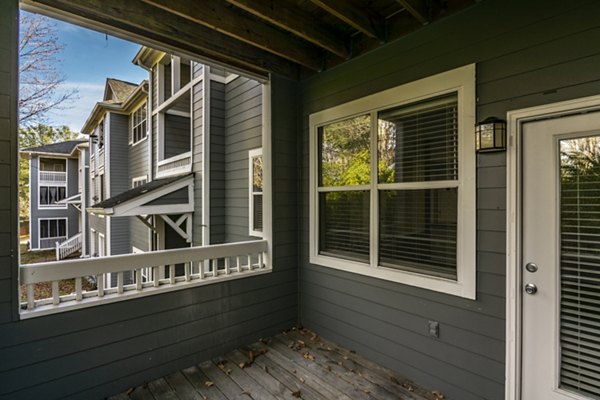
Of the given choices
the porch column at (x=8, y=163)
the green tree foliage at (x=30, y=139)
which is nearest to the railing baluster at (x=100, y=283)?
the porch column at (x=8, y=163)

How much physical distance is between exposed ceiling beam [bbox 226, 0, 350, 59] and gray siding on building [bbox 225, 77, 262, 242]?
169 centimetres

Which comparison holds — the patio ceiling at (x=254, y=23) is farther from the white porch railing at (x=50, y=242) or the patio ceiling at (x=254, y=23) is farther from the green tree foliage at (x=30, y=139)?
the white porch railing at (x=50, y=242)

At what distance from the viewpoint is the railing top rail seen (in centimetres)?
203

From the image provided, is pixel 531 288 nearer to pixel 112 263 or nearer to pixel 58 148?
pixel 112 263

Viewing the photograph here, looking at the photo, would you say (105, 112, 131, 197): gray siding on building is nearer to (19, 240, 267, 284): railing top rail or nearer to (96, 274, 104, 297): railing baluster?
(19, 240, 267, 284): railing top rail

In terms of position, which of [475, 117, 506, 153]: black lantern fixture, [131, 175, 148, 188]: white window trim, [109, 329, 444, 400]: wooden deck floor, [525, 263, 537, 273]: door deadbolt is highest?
[131, 175, 148, 188]: white window trim

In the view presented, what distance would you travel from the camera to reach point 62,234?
607 inches

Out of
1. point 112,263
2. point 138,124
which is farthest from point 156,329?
point 138,124

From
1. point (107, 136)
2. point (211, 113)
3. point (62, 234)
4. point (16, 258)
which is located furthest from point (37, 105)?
point (62, 234)

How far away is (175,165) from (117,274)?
12.5 ft

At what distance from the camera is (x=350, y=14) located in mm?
2393

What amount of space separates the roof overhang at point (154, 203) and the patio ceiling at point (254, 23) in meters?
2.64

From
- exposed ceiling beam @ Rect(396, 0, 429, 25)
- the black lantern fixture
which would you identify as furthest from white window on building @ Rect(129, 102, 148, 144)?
the black lantern fixture

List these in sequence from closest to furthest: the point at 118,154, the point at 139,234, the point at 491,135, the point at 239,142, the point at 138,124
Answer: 1. the point at 491,135
2. the point at 239,142
3. the point at 139,234
4. the point at 138,124
5. the point at 118,154
